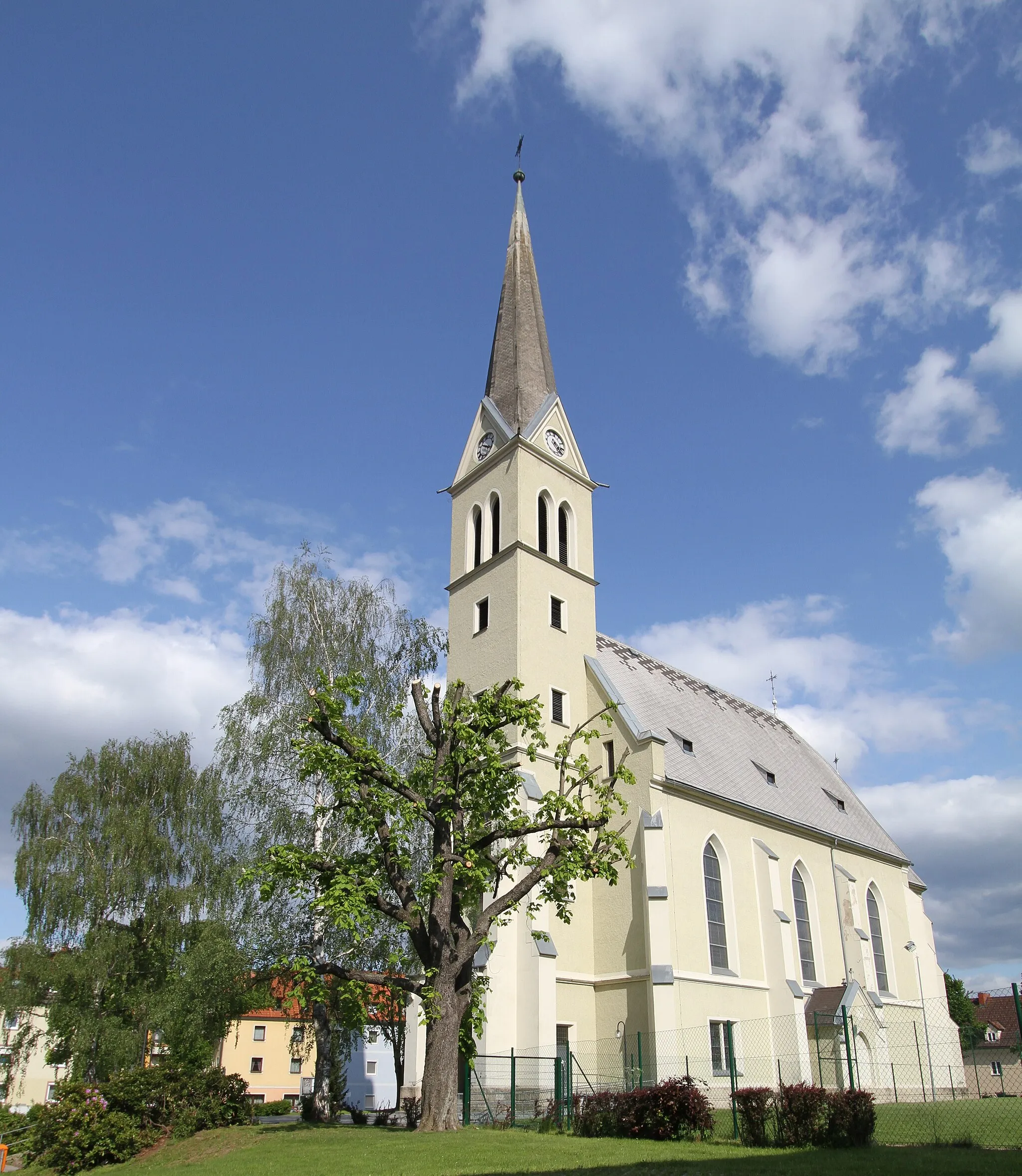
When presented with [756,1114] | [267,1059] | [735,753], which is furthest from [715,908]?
[267,1059]

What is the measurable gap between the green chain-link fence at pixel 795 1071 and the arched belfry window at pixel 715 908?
6.32ft

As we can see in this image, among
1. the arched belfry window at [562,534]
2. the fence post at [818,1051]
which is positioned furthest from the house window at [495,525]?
the fence post at [818,1051]

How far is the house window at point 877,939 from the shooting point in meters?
37.0

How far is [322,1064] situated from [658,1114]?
1130 cm

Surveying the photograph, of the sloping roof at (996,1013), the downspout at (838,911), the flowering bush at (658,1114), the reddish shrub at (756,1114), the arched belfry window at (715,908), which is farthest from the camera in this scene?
the sloping roof at (996,1013)

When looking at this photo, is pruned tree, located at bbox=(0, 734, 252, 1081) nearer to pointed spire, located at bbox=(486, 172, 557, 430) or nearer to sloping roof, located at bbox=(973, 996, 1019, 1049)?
pointed spire, located at bbox=(486, 172, 557, 430)

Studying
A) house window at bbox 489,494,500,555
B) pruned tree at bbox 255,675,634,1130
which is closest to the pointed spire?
house window at bbox 489,494,500,555

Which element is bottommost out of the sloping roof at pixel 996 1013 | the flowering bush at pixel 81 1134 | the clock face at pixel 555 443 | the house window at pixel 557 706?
the flowering bush at pixel 81 1134

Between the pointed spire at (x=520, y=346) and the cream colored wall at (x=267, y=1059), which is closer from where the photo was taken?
the pointed spire at (x=520, y=346)

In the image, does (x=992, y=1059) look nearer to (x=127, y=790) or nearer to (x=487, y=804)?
(x=487, y=804)

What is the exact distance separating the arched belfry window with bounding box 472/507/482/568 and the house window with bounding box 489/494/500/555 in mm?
632

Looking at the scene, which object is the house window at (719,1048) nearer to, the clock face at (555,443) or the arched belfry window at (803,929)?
the arched belfry window at (803,929)

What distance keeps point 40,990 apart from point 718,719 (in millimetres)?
25946

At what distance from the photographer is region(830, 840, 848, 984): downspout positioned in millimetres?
34781
